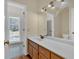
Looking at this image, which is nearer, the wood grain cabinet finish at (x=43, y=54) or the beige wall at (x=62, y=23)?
the wood grain cabinet finish at (x=43, y=54)

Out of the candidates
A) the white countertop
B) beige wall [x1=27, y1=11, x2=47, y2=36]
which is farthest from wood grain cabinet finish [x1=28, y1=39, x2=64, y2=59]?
beige wall [x1=27, y1=11, x2=47, y2=36]

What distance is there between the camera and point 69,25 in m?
2.42

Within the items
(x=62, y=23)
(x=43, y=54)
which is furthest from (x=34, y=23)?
(x=43, y=54)

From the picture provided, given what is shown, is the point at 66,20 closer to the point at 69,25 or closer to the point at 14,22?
the point at 69,25

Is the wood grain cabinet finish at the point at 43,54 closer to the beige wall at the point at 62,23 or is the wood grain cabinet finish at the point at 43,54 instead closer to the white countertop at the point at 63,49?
the white countertop at the point at 63,49

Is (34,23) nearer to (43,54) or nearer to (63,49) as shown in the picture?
(43,54)

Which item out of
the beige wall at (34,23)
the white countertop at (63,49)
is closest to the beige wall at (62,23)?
the white countertop at (63,49)

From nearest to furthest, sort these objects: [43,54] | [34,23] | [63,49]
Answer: [63,49]
[43,54]
[34,23]

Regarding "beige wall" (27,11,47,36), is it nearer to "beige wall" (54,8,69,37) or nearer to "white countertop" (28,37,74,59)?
"beige wall" (54,8,69,37)

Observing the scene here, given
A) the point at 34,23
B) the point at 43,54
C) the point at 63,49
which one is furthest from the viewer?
the point at 34,23

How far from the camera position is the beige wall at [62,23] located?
8.25 feet

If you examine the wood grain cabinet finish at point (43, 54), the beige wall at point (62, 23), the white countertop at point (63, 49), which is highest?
the beige wall at point (62, 23)

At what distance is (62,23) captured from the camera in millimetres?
2619
